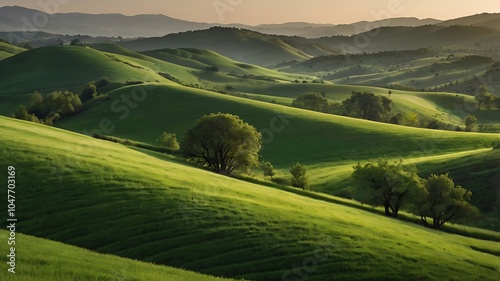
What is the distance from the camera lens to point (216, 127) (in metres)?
68.6

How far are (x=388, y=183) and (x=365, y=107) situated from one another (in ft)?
372

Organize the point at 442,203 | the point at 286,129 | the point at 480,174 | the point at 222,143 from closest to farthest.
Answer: the point at 442,203 → the point at 222,143 → the point at 480,174 → the point at 286,129

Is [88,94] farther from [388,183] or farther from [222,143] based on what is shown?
[388,183]

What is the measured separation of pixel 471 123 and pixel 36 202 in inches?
6546

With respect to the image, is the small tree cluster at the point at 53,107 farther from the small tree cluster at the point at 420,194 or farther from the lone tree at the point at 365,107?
the small tree cluster at the point at 420,194

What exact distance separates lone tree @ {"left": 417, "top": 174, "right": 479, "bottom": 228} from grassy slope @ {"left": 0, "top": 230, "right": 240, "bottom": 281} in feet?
124

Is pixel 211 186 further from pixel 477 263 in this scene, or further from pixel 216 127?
pixel 216 127

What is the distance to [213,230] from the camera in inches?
1168

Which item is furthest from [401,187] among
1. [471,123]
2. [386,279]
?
[471,123]

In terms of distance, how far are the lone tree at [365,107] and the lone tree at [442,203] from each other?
112767 mm

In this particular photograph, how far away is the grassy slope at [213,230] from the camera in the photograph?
2673cm

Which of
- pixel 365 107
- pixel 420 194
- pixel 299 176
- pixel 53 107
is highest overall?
pixel 365 107

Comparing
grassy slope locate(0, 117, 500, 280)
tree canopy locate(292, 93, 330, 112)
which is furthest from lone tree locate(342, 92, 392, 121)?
grassy slope locate(0, 117, 500, 280)

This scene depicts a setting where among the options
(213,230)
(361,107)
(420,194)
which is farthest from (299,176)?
(361,107)
